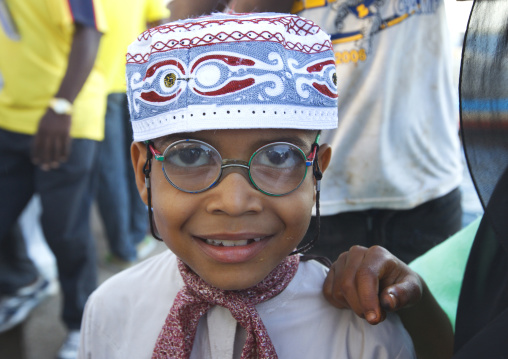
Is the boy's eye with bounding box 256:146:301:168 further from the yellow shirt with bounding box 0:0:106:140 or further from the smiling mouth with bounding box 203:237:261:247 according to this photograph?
Answer: the yellow shirt with bounding box 0:0:106:140

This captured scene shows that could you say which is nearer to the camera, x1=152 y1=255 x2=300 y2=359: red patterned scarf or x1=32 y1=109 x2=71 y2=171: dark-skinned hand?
x1=152 y1=255 x2=300 y2=359: red patterned scarf

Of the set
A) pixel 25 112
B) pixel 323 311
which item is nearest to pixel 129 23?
pixel 25 112

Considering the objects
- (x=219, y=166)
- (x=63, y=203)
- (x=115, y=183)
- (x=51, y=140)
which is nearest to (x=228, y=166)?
(x=219, y=166)

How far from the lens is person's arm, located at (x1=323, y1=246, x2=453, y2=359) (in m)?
1.31

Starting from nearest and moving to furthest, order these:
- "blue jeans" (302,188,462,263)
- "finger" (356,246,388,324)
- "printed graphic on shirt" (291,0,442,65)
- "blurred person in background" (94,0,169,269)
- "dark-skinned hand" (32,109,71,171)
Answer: "finger" (356,246,388,324), "printed graphic on shirt" (291,0,442,65), "blue jeans" (302,188,462,263), "dark-skinned hand" (32,109,71,171), "blurred person in background" (94,0,169,269)

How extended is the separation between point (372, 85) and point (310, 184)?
728 mm

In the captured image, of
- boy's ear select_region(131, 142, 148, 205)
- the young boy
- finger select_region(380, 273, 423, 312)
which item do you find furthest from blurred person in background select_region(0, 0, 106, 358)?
finger select_region(380, 273, 423, 312)

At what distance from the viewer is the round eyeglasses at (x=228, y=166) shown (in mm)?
1335

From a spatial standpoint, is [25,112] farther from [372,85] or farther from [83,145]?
[372,85]

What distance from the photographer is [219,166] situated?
1331mm

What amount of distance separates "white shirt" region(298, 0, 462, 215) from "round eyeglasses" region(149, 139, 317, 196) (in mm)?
683

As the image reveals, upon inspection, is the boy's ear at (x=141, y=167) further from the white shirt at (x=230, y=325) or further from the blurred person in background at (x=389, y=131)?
the blurred person in background at (x=389, y=131)

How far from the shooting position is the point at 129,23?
399cm

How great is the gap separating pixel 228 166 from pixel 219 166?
0.9 inches
